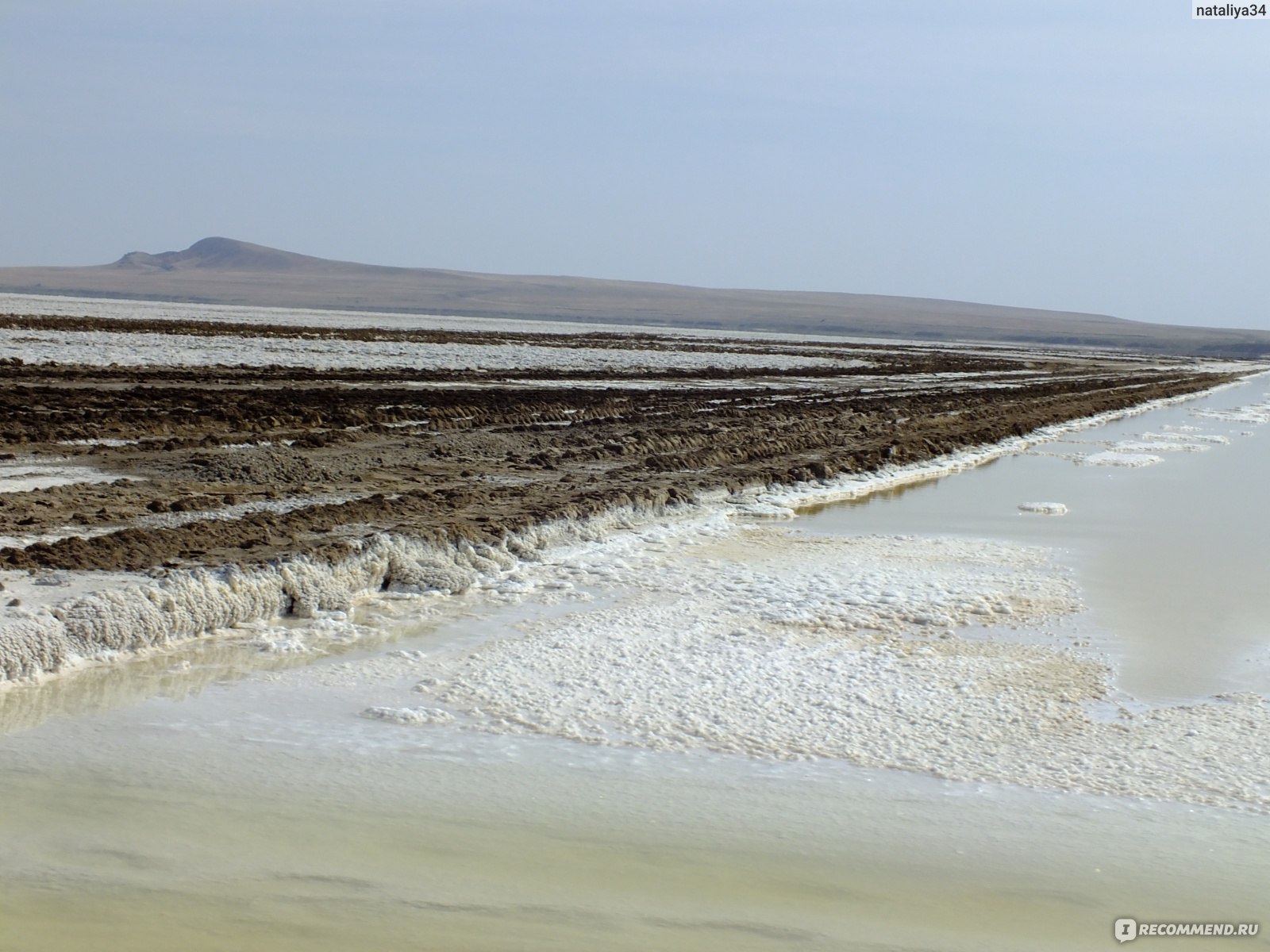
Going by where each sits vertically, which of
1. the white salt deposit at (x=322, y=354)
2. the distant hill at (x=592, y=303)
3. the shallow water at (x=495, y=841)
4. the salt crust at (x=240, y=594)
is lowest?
the shallow water at (x=495, y=841)

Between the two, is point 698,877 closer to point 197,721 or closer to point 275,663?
point 197,721

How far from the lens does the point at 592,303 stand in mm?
167250

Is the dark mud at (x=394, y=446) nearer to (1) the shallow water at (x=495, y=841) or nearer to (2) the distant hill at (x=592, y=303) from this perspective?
(1) the shallow water at (x=495, y=841)

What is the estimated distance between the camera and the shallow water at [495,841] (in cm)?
322

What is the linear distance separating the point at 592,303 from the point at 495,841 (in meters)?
165

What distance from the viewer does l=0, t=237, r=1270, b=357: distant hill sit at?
138000 millimetres

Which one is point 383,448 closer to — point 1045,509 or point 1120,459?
point 1045,509

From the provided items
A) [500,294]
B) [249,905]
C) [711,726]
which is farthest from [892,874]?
[500,294]

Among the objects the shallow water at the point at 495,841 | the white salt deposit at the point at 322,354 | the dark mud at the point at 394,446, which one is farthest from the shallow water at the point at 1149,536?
the white salt deposit at the point at 322,354

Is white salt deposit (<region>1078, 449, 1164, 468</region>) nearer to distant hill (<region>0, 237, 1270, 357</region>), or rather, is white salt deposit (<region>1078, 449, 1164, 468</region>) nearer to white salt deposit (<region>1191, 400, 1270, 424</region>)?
white salt deposit (<region>1191, 400, 1270, 424</region>)

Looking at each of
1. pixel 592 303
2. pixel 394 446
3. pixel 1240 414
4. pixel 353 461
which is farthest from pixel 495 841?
pixel 592 303

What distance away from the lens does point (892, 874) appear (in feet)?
11.8

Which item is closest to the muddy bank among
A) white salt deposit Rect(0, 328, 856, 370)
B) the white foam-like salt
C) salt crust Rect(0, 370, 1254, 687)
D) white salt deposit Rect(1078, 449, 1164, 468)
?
salt crust Rect(0, 370, 1254, 687)

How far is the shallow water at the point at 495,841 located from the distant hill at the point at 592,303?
390ft
